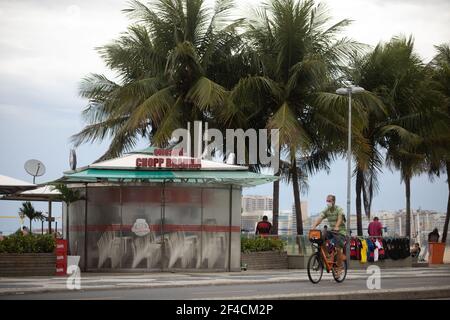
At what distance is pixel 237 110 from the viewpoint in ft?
129

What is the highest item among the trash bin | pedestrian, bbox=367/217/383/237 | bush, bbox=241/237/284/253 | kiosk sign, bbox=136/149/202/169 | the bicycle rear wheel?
kiosk sign, bbox=136/149/202/169

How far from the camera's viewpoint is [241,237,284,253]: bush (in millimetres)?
31188

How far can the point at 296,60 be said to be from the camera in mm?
Result: 41281

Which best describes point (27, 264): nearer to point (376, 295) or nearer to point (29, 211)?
point (29, 211)

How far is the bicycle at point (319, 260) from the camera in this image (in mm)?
18891

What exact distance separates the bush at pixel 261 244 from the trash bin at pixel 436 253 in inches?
446

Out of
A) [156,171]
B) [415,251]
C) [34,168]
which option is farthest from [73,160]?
[415,251]

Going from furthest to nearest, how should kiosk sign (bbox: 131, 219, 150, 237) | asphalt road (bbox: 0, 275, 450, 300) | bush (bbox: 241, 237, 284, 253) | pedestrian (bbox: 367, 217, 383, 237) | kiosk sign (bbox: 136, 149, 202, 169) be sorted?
pedestrian (bbox: 367, 217, 383, 237), bush (bbox: 241, 237, 284, 253), kiosk sign (bbox: 131, 219, 150, 237), kiosk sign (bbox: 136, 149, 202, 169), asphalt road (bbox: 0, 275, 450, 300)

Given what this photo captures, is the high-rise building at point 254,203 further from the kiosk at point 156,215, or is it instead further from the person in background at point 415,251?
the kiosk at point 156,215

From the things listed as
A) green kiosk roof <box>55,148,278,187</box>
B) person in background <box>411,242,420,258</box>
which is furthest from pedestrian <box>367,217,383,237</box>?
green kiosk roof <box>55,148,278,187</box>

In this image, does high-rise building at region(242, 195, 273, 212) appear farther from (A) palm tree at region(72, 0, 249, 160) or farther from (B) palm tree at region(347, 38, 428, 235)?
(A) palm tree at region(72, 0, 249, 160)

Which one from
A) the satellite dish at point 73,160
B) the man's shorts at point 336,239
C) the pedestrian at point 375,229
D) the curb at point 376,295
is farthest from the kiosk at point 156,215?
the curb at point 376,295

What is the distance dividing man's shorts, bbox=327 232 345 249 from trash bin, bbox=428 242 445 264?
2323cm

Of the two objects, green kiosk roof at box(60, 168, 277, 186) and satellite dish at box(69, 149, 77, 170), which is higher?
satellite dish at box(69, 149, 77, 170)
